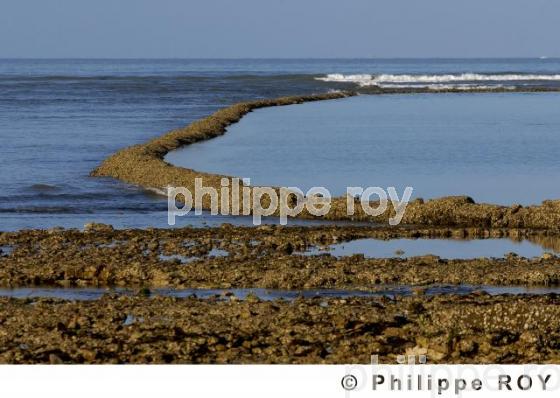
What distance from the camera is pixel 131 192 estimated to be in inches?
878

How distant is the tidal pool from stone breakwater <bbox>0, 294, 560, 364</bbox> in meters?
10.3

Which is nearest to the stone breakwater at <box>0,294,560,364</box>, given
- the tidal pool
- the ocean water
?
the ocean water

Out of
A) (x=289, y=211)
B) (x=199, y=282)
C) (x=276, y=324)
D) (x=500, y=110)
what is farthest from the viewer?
(x=500, y=110)

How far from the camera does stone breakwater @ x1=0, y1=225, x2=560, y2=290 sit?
1323 centimetres

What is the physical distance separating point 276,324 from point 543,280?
14.3 feet

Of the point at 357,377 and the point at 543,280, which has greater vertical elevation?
the point at 357,377

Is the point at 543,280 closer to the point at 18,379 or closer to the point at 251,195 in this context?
the point at 251,195

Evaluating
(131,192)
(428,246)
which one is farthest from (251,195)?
(428,246)

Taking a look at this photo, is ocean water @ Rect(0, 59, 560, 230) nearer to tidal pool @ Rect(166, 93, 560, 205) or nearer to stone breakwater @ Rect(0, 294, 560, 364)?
tidal pool @ Rect(166, 93, 560, 205)

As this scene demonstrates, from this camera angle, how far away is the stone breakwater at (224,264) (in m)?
13.2

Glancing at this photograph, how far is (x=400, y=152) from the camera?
29625 mm

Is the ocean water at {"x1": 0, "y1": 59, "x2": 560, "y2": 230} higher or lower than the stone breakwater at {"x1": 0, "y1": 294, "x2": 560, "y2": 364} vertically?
lower

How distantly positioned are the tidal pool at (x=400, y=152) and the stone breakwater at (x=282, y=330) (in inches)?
404

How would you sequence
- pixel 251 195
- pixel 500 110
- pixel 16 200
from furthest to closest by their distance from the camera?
pixel 500 110, pixel 16 200, pixel 251 195
